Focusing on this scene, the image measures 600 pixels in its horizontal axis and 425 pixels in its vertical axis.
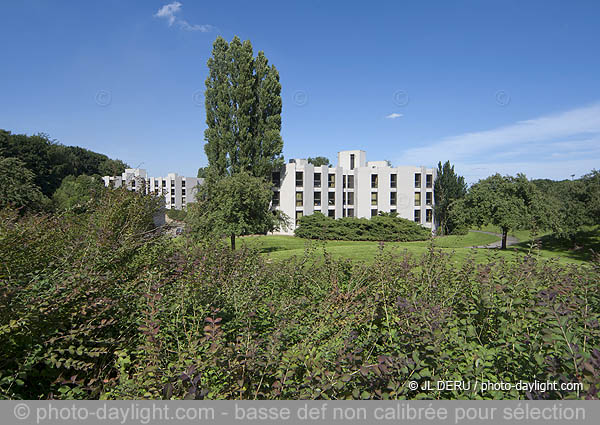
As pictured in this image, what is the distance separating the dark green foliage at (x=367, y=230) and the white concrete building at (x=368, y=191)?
373cm

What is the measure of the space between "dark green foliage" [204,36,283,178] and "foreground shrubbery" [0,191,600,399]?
85.6 feet

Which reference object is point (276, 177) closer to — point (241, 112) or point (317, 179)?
point (317, 179)

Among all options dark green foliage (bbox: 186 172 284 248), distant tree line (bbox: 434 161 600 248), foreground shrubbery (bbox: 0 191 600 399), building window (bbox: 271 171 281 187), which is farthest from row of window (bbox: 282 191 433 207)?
foreground shrubbery (bbox: 0 191 600 399)

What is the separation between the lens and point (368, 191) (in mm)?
40125

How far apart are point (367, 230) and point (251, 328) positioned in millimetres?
30303

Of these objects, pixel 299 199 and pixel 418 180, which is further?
pixel 418 180

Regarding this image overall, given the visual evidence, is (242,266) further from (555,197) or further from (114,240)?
(555,197)

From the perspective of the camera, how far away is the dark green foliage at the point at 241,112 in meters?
31.5

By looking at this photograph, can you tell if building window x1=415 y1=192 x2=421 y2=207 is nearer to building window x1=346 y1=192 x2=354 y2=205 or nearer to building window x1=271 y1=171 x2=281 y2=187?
building window x1=346 y1=192 x2=354 y2=205

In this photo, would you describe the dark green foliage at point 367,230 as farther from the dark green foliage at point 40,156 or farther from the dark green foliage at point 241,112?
the dark green foliage at point 40,156

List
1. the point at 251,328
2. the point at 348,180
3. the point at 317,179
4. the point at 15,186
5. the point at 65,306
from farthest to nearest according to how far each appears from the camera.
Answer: the point at 348,180 → the point at 317,179 → the point at 15,186 → the point at 251,328 → the point at 65,306

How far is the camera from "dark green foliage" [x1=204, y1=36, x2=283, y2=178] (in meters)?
31.5

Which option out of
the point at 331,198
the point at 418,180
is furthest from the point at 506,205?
the point at 331,198

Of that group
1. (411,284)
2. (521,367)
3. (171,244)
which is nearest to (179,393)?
(521,367)
